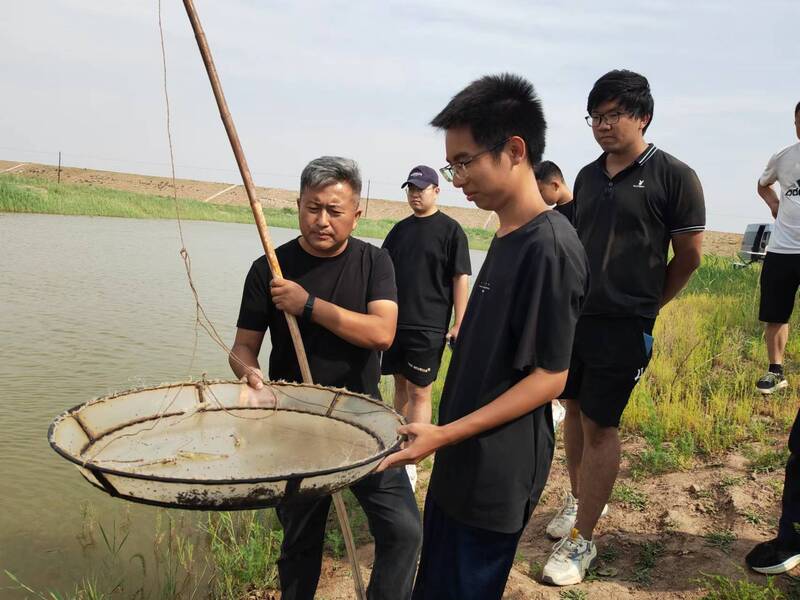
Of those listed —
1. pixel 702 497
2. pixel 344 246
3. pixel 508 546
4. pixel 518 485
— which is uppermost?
pixel 344 246

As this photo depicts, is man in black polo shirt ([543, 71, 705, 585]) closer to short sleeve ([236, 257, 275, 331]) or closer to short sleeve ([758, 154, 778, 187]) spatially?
short sleeve ([236, 257, 275, 331])

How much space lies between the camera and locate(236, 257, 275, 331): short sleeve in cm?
248

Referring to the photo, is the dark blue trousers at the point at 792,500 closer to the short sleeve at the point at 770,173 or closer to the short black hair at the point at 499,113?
the short black hair at the point at 499,113

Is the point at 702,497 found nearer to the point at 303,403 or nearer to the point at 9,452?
the point at 303,403

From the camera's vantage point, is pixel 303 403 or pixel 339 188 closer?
pixel 303 403

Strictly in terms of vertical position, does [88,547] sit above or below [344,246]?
below

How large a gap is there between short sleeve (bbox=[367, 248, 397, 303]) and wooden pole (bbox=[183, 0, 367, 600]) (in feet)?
1.10

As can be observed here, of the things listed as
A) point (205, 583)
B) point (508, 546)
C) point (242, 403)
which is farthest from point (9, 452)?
point (508, 546)

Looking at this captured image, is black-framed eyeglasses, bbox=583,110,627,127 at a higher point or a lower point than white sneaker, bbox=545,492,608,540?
higher

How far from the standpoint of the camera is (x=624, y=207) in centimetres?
284

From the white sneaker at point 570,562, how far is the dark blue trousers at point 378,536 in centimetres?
74

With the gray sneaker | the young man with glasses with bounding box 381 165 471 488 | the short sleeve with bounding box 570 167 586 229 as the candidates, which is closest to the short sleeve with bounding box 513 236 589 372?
the short sleeve with bounding box 570 167 586 229

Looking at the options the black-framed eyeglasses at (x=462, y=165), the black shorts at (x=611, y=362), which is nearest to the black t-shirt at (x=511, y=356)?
the black-framed eyeglasses at (x=462, y=165)

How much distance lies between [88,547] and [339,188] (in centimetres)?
281
